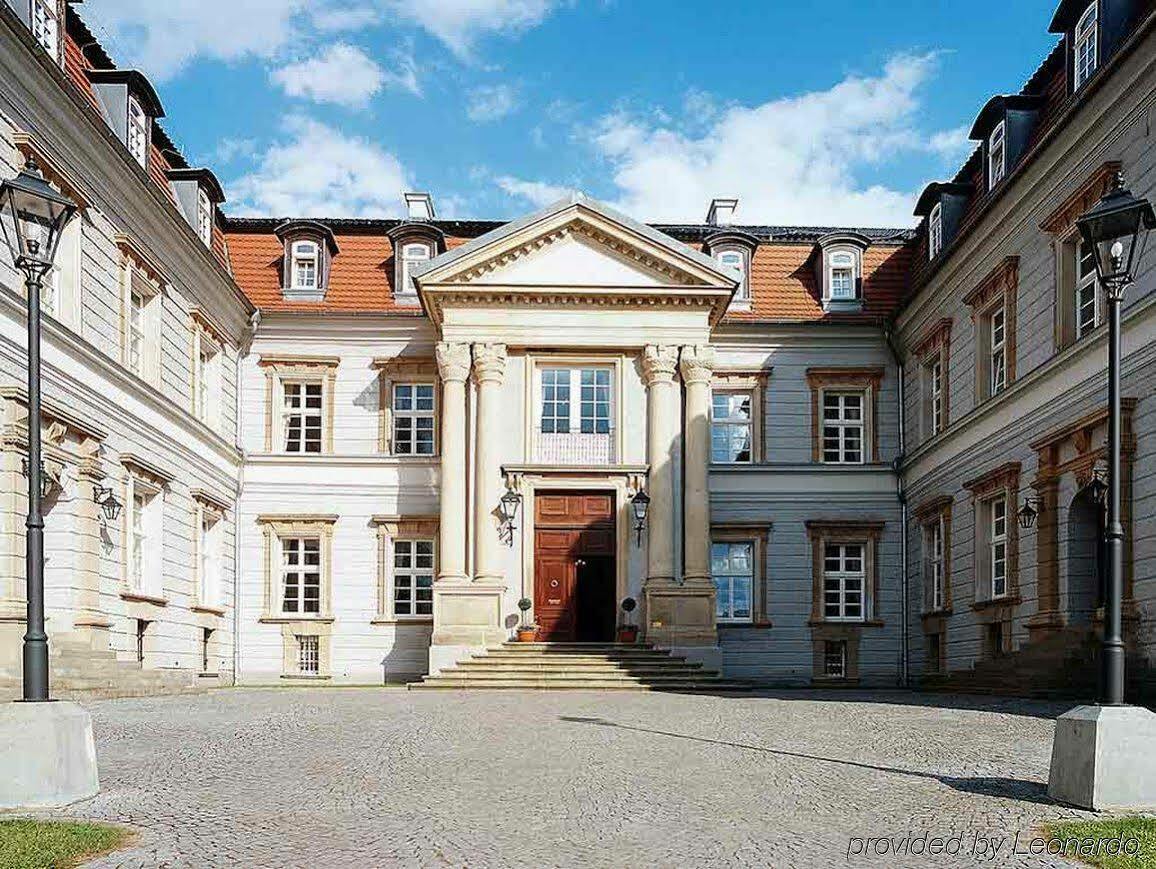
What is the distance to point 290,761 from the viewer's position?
1204 centimetres

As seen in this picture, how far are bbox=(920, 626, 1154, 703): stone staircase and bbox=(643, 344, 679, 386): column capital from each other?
9.28 m

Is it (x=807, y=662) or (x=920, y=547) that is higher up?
(x=920, y=547)

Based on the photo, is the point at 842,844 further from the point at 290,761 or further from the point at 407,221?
the point at 407,221

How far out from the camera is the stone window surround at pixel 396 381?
1231 inches

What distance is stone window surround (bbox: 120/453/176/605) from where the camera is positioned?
22562 millimetres

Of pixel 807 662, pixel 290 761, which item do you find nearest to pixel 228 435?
pixel 807 662

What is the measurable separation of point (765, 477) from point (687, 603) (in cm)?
541

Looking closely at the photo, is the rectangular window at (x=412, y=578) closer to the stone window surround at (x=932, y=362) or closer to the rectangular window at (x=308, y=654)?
the rectangular window at (x=308, y=654)

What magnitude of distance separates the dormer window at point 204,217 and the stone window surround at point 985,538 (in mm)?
16840

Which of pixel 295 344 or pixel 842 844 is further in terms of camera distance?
pixel 295 344

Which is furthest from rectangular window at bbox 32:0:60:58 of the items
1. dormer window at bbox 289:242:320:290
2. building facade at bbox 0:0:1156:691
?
dormer window at bbox 289:242:320:290

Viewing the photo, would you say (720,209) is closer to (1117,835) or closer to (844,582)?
(844,582)

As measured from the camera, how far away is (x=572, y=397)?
29.4 m

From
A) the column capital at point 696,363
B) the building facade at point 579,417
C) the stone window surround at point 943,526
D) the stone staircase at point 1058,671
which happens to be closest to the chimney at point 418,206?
the building facade at point 579,417
